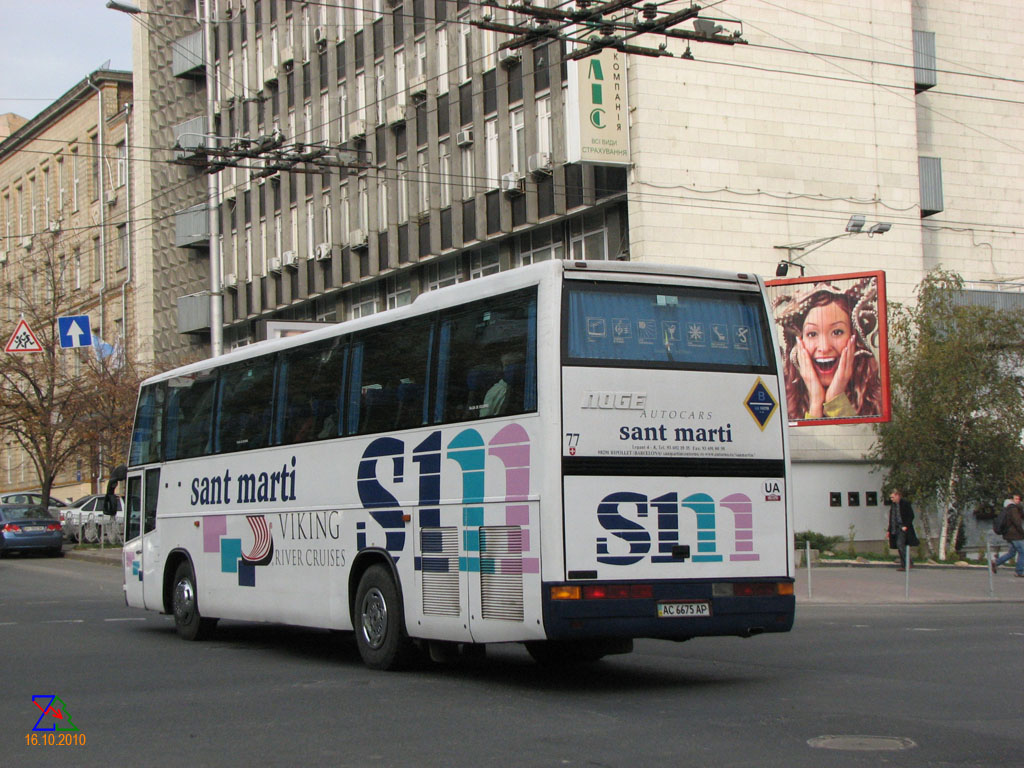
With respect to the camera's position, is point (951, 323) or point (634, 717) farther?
point (951, 323)

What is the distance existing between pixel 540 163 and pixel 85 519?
20.9 meters

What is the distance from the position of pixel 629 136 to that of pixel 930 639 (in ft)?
65.9

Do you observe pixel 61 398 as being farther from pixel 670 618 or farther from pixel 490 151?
pixel 670 618

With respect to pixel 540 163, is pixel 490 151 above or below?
above

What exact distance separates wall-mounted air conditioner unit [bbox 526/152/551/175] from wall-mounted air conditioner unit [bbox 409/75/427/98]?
7219 millimetres

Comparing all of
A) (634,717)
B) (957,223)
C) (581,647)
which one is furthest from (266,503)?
(957,223)

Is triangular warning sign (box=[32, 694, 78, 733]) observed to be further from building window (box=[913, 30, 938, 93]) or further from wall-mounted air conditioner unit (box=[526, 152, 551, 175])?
building window (box=[913, 30, 938, 93])

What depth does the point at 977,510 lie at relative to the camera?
34.0 m

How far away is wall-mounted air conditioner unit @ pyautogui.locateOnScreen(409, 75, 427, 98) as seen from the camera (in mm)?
41438

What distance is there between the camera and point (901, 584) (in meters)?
25.3

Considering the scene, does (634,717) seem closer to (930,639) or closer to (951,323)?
(930,639)

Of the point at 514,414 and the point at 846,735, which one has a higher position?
the point at 514,414

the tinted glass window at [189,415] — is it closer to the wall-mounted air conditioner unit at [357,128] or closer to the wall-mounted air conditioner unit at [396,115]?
the wall-mounted air conditioner unit at [396,115]

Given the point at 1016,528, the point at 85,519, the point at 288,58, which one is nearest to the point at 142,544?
the point at 1016,528
